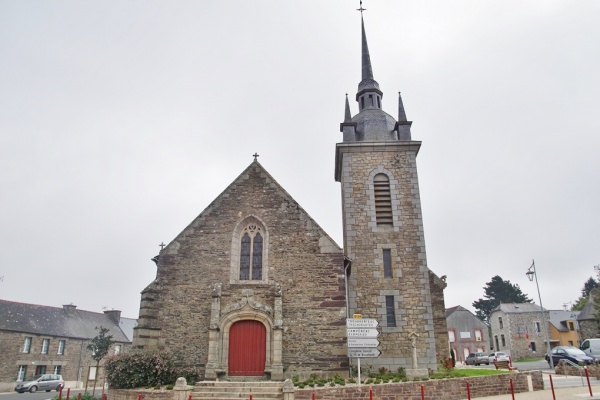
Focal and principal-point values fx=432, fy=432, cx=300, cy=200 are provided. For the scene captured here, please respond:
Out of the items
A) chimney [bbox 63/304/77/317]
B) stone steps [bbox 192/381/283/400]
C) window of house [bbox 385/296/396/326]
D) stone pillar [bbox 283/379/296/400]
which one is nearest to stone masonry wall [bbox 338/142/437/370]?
window of house [bbox 385/296/396/326]

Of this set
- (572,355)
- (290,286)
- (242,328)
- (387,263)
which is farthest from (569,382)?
(242,328)

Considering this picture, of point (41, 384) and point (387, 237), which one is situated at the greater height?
point (387, 237)

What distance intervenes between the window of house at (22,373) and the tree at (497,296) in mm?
62212

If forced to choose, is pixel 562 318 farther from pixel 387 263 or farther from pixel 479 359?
pixel 387 263

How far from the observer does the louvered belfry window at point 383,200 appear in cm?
1767

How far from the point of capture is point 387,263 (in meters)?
16.9

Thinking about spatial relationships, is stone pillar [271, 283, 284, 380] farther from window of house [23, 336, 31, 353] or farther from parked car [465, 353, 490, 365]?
window of house [23, 336, 31, 353]

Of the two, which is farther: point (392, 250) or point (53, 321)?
point (53, 321)

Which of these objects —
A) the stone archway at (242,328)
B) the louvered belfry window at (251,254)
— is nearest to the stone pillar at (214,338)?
the stone archway at (242,328)

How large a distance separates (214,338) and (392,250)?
747 cm

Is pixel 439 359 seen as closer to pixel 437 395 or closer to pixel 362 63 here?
pixel 437 395

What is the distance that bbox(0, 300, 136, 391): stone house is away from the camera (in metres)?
31.5

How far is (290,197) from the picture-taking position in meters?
16.3

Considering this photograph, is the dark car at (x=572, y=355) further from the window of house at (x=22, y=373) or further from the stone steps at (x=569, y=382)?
the window of house at (x=22, y=373)
